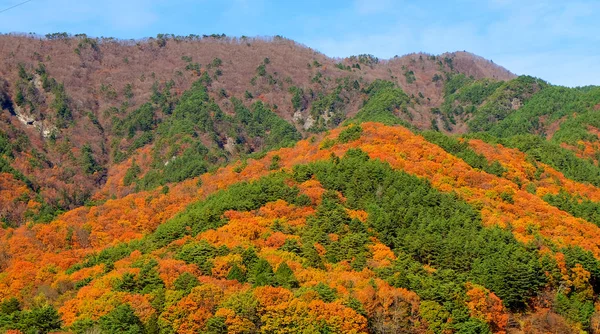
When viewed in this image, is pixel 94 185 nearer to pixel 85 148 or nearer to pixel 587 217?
pixel 85 148

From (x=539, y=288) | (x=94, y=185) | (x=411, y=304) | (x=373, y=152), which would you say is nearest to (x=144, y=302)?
(x=411, y=304)

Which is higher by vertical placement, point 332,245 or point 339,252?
point 332,245

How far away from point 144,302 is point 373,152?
54.9m

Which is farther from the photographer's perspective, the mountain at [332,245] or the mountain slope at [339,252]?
the mountain slope at [339,252]

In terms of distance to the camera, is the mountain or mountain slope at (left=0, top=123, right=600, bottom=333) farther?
mountain slope at (left=0, top=123, right=600, bottom=333)

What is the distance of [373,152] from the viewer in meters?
114

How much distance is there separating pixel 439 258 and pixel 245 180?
132 ft

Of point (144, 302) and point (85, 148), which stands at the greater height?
point (85, 148)

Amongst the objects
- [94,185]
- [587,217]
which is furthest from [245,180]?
[94,185]

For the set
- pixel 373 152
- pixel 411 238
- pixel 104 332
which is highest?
pixel 373 152

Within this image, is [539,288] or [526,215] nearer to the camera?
[539,288]

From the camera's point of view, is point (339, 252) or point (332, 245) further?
point (332, 245)

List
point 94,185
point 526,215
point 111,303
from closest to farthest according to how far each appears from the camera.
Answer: point 111,303 → point 526,215 → point 94,185

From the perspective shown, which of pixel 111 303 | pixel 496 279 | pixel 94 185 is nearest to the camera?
pixel 111 303
